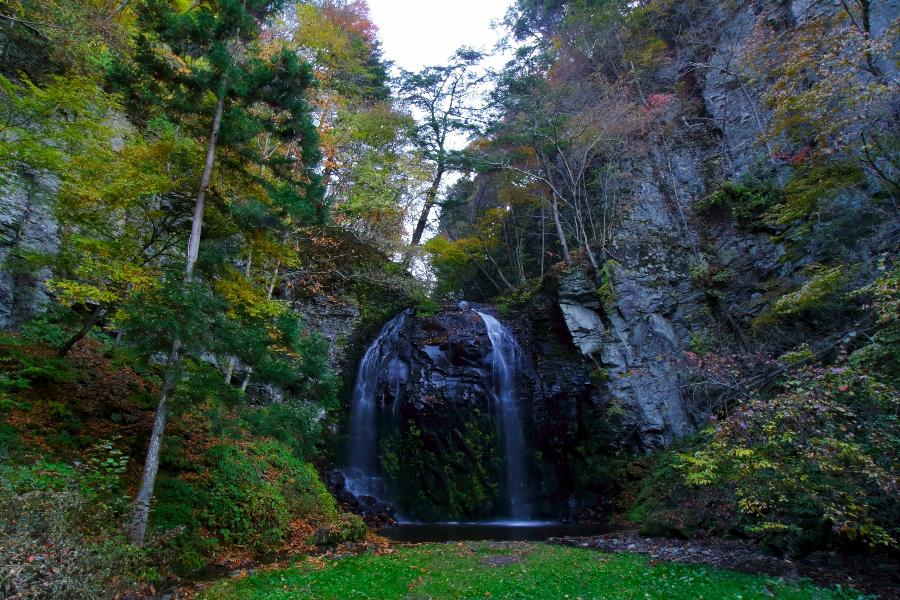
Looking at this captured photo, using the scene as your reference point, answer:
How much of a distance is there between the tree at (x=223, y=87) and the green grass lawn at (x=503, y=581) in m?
4.93

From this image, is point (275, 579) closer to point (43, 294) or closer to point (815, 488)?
point (815, 488)

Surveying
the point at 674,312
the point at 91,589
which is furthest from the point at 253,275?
the point at 674,312

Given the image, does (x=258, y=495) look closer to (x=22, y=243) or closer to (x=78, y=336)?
(x=78, y=336)

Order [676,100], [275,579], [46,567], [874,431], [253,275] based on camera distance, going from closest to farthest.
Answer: [46,567], [874,431], [275,579], [253,275], [676,100]

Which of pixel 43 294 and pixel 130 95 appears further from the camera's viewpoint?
pixel 43 294


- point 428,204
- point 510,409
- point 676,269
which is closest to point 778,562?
point 510,409

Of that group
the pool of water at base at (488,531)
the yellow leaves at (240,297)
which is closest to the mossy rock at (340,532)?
the pool of water at base at (488,531)

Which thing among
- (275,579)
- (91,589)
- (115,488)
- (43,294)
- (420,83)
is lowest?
(275,579)

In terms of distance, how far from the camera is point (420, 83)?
24828 millimetres

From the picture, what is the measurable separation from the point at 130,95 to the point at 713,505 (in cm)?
1453

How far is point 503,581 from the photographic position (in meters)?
7.19

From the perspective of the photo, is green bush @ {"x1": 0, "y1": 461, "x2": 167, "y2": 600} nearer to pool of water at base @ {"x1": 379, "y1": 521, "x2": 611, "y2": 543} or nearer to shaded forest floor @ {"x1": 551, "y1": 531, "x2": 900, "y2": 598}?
pool of water at base @ {"x1": 379, "y1": 521, "x2": 611, "y2": 543}

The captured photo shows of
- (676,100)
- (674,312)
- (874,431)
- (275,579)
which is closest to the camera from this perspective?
(874,431)

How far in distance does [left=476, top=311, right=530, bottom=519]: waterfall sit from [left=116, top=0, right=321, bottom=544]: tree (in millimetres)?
11185
